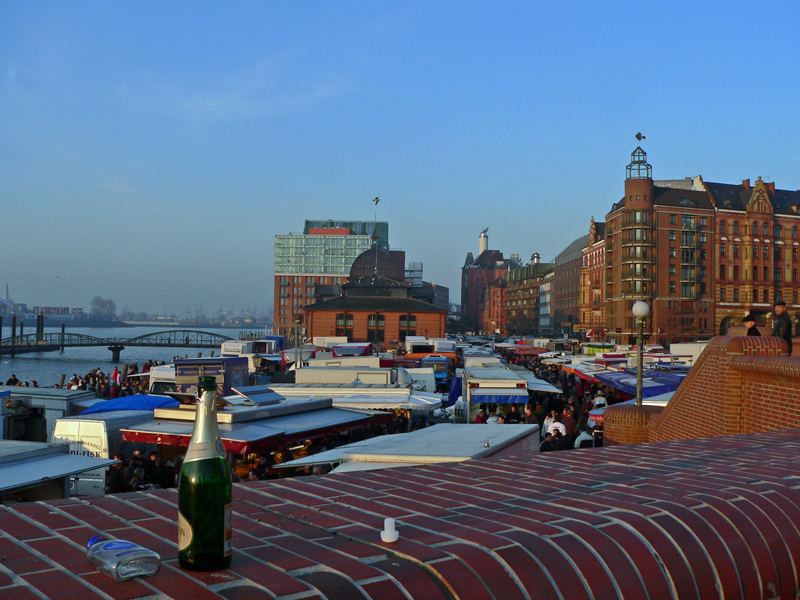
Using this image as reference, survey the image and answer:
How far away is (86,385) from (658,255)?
193 feet

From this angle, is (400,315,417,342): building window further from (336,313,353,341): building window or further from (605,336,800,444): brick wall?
(605,336,800,444): brick wall

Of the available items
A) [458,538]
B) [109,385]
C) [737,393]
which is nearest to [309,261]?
[109,385]

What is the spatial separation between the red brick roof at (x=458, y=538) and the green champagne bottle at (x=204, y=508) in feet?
0.20

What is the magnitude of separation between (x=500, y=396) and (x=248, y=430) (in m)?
9.97

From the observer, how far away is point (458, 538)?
103 inches

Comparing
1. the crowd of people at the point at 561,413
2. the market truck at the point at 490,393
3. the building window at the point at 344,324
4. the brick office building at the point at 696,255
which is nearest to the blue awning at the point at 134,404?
the crowd of people at the point at 561,413

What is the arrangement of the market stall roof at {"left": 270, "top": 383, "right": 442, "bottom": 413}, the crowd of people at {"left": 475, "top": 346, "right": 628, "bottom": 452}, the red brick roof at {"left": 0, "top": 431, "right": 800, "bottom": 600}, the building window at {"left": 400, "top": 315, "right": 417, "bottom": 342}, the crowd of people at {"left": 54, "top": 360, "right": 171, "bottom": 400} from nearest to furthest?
1. the red brick roof at {"left": 0, "top": 431, "right": 800, "bottom": 600}
2. the crowd of people at {"left": 475, "top": 346, "right": 628, "bottom": 452}
3. the market stall roof at {"left": 270, "top": 383, "right": 442, "bottom": 413}
4. the crowd of people at {"left": 54, "top": 360, "right": 171, "bottom": 400}
5. the building window at {"left": 400, "top": 315, "right": 417, "bottom": 342}

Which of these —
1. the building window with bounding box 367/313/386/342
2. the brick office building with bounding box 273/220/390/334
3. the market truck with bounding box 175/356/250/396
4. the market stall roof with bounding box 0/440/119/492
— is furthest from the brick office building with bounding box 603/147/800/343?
the brick office building with bounding box 273/220/390/334

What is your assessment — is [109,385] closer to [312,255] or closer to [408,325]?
Result: [408,325]

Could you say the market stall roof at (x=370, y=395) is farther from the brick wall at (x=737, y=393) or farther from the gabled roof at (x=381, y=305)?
the gabled roof at (x=381, y=305)

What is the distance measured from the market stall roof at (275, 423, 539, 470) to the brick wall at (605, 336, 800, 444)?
2.47 metres

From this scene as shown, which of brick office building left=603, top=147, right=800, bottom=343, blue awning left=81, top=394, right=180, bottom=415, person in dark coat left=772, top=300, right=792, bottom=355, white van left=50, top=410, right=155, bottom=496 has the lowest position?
white van left=50, top=410, right=155, bottom=496

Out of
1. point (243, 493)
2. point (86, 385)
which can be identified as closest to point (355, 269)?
point (86, 385)

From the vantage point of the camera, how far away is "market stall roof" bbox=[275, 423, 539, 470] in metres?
8.72
